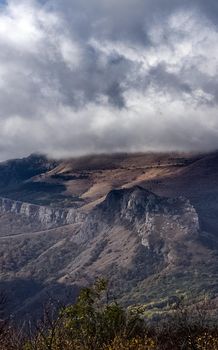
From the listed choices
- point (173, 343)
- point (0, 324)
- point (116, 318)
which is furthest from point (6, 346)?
point (173, 343)

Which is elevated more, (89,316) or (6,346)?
(6,346)

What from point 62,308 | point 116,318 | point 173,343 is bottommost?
point 173,343

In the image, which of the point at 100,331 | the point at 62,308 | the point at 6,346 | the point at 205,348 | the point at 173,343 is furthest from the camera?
the point at 173,343

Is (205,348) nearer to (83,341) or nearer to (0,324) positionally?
(83,341)

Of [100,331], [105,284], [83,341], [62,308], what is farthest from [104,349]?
[105,284]

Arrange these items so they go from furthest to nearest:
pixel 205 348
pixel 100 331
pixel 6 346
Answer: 1. pixel 100 331
2. pixel 205 348
3. pixel 6 346

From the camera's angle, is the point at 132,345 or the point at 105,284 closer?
the point at 132,345

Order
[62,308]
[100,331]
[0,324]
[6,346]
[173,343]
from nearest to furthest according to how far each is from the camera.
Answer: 1. [6,346]
2. [0,324]
3. [62,308]
4. [100,331]
5. [173,343]

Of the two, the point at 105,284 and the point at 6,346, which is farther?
the point at 105,284

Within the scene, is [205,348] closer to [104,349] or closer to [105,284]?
[104,349]
